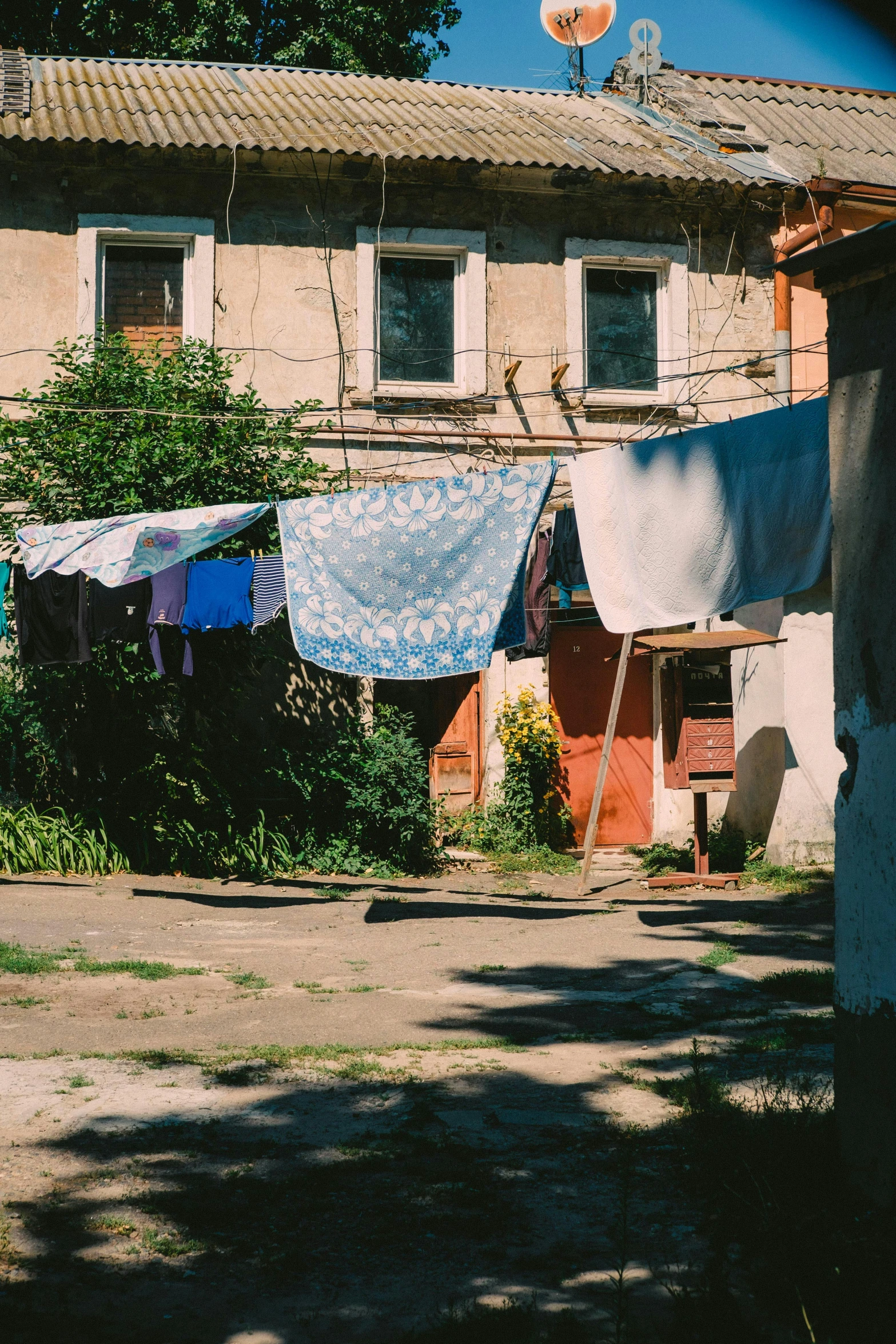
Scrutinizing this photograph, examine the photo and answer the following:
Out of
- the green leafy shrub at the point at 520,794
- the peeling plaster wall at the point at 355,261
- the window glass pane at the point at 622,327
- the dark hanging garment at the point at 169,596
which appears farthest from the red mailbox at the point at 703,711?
the dark hanging garment at the point at 169,596

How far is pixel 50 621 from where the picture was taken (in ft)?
27.5

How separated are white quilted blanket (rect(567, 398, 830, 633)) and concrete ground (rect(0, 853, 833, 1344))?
2.06 metres

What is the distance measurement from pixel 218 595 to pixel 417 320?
456 cm

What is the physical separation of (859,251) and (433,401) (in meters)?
7.81

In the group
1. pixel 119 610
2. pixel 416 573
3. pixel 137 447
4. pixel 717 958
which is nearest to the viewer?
pixel 717 958

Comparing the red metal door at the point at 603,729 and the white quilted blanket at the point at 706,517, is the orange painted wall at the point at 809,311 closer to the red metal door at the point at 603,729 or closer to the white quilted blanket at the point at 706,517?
the red metal door at the point at 603,729

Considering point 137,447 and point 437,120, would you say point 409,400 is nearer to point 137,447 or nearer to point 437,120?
Result: point 137,447

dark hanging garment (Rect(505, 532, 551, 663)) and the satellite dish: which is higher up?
the satellite dish

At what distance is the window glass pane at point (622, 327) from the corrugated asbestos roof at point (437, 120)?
3.41 feet

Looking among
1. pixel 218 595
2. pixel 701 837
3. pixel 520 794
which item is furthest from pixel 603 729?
pixel 218 595

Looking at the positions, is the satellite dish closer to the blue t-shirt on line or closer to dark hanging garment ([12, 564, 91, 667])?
the blue t-shirt on line

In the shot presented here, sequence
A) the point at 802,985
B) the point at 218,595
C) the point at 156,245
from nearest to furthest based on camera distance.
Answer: the point at 802,985
the point at 218,595
the point at 156,245

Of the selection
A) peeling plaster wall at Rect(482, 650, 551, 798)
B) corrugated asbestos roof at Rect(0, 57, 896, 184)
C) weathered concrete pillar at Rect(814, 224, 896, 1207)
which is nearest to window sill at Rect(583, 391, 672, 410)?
corrugated asbestos roof at Rect(0, 57, 896, 184)

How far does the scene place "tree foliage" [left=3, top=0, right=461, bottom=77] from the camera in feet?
53.9
